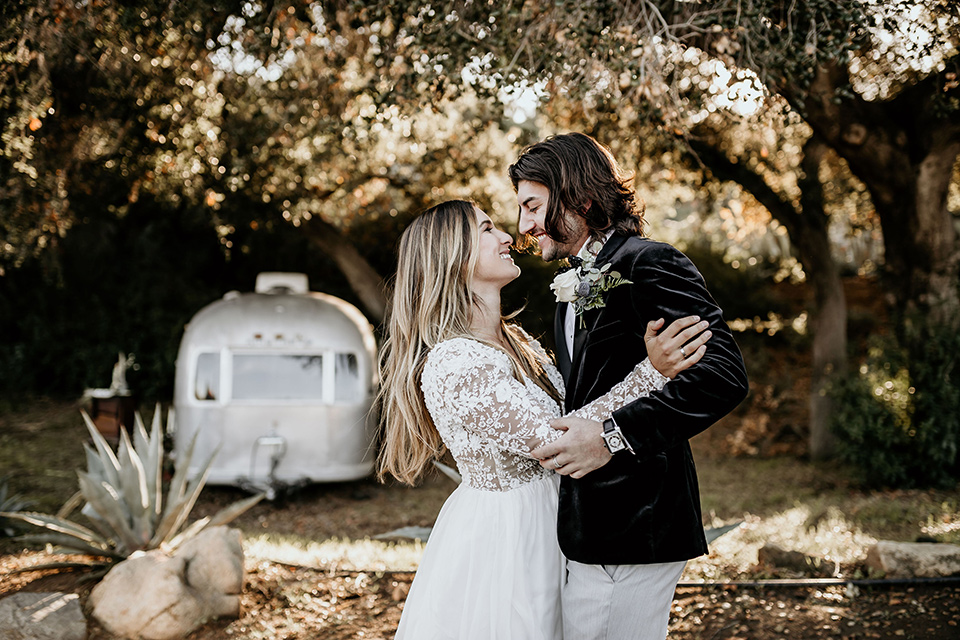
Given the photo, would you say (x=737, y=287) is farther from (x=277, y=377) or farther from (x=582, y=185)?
(x=582, y=185)

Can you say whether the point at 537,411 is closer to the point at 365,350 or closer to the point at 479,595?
the point at 479,595

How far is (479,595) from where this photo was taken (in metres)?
2.42

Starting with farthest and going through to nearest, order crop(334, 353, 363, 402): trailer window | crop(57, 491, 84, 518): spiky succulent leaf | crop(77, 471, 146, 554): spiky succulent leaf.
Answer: crop(334, 353, 363, 402): trailer window → crop(57, 491, 84, 518): spiky succulent leaf → crop(77, 471, 146, 554): spiky succulent leaf

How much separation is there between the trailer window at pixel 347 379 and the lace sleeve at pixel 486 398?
18.5 ft

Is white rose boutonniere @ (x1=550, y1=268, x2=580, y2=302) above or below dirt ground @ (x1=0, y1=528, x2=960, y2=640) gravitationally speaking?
Result: above

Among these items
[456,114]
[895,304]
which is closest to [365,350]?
[456,114]

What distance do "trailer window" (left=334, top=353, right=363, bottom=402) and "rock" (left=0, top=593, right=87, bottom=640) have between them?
14.2ft

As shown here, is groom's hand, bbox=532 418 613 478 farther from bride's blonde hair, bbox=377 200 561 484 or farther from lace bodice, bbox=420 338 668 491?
bride's blonde hair, bbox=377 200 561 484

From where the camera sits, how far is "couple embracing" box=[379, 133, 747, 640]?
2.13m

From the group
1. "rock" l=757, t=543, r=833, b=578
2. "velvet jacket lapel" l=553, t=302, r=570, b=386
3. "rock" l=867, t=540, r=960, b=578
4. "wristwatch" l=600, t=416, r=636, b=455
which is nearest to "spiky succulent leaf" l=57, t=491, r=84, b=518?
"velvet jacket lapel" l=553, t=302, r=570, b=386

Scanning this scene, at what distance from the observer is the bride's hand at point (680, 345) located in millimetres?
2049

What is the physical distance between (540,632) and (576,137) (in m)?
1.72

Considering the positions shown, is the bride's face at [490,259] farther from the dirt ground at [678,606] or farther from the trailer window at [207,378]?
the trailer window at [207,378]

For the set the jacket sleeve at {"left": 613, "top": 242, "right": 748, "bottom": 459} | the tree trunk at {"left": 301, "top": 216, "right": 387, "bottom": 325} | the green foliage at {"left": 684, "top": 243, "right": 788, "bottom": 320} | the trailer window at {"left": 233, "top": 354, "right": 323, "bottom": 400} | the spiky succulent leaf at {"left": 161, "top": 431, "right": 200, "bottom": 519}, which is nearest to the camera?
the jacket sleeve at {"left": 613, "top": 242, "right": 748, "bottom": 459}
